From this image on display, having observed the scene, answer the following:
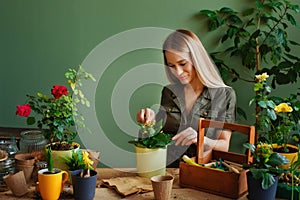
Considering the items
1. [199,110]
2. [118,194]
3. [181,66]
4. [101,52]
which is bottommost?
[118,194]

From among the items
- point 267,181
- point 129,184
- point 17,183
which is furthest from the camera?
point 129,184

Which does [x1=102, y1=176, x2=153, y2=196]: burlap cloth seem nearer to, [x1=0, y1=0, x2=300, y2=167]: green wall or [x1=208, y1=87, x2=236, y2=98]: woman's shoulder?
[x1=208, y1=87, x2=236, y2=98]: woman's shoulder

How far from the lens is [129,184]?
5.31 feet

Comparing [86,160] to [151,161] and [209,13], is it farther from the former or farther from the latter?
[209,13]

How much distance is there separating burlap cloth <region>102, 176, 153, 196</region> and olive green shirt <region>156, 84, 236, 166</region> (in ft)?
1.62

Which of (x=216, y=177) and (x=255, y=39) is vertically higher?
(x=255, y=39)

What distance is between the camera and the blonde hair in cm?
225

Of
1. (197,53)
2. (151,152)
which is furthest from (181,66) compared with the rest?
(151,152)

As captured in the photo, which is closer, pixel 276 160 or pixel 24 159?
pixel 276 160

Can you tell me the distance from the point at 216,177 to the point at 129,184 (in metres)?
0.35

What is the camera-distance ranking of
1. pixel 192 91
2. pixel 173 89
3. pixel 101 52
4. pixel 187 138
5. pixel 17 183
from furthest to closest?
1. pixel 101 52
2. pixel 173 89
3. pixel 192 91
4. pixel 187 138
5. pixel 17 183

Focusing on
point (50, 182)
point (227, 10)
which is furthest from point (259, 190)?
point (227, 10)

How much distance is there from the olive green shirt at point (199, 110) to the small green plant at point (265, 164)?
25.6 inches

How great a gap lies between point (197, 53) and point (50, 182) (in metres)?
1.18
